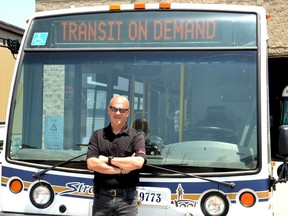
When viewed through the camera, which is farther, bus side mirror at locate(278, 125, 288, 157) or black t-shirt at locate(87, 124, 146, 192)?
bus side mirror at locate(278, 125, 288, 157)

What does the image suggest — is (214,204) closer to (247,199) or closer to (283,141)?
(247,199)

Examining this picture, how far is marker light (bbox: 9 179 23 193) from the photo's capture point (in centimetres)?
384

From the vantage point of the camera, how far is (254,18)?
3.83m

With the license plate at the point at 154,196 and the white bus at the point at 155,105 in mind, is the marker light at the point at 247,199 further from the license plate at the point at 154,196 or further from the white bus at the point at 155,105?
the license plate at the point at 154,196

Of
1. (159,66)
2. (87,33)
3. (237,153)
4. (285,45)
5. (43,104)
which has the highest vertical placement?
(285,45)

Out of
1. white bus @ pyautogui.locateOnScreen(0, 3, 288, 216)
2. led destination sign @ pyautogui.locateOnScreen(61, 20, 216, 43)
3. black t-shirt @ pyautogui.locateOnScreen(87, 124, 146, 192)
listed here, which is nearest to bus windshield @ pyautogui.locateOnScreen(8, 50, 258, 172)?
white bus @ pyautogui.locateOnScreen(0, 3, 288, 216)

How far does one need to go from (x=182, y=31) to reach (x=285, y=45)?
12.8m

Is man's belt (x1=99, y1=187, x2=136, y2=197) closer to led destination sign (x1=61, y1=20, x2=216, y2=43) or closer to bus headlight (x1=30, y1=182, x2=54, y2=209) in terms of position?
bus headlight (x1=30, y1=182, x2=54, y2=209)

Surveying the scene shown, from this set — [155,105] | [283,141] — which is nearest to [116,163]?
[155,105]

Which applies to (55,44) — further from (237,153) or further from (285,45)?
(285,45)

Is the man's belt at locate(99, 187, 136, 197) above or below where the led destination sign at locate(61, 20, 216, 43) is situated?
below

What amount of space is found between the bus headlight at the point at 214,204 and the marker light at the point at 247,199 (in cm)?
12

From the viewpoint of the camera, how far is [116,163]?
10.4 ft

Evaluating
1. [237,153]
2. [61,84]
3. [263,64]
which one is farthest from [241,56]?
[61,84]
